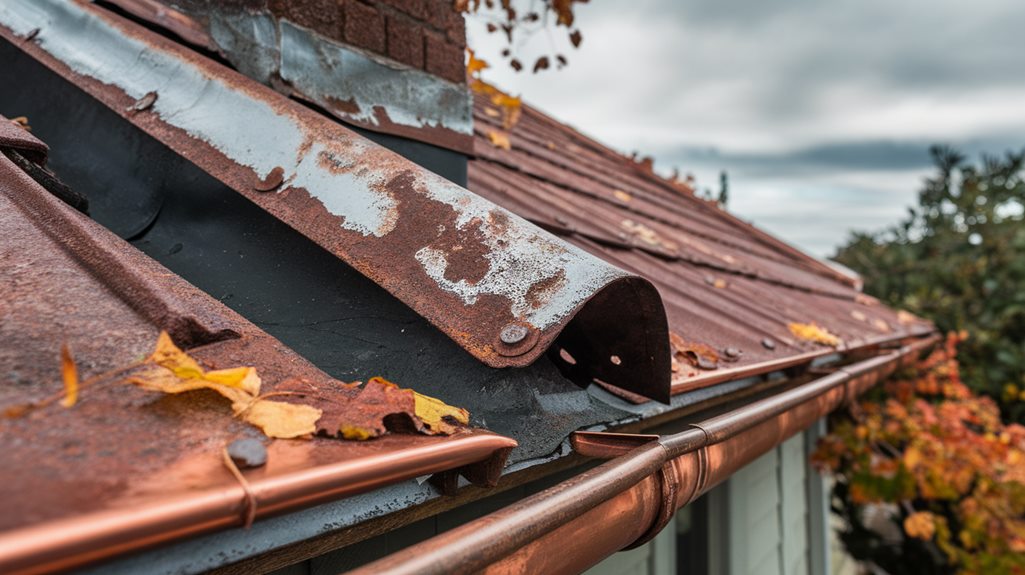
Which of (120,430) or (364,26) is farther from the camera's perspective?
(364,26)

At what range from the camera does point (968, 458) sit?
4629 mm

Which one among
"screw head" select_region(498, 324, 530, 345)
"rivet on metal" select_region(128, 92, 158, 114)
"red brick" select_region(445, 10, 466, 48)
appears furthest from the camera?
"red brick" select_region(445, 10, 466, 48)

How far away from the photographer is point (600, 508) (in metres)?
0.91

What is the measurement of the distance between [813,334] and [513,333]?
6.43 feet

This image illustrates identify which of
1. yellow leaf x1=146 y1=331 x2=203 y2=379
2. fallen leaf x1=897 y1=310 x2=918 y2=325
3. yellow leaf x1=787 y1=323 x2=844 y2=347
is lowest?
fallen leaf x1=897 y1=310 x2=918 y2=325

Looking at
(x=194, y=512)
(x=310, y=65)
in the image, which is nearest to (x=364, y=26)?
(x=310, y=65)

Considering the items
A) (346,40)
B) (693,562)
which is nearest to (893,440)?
(693,562)

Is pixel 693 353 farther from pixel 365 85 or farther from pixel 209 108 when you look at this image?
pixel 209 108

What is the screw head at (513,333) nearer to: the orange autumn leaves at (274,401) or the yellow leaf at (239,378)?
the orange autumn leaves at (274,401)

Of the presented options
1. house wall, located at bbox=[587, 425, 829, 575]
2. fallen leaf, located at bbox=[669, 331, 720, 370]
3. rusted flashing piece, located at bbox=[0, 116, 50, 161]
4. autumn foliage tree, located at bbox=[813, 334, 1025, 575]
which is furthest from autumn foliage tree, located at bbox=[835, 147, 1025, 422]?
rusted flashing piece, located at bbox=[0, 116, 50, 161]

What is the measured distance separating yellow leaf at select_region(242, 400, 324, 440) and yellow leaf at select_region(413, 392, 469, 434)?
140 millimetres

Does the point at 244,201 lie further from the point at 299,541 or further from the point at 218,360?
the point at 299,541

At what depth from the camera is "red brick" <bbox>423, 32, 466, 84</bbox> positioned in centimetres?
187

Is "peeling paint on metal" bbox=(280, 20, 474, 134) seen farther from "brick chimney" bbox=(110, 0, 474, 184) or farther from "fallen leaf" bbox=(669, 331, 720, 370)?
"fallen leaf" bbox=(669, 331, 720, 370)
